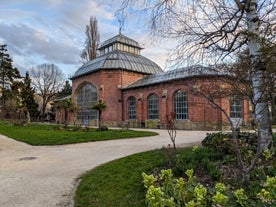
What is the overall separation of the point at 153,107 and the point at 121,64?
9427mm

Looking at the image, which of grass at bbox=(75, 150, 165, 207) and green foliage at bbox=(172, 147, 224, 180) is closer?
grass at bbox=(75, 150, 165, 207)

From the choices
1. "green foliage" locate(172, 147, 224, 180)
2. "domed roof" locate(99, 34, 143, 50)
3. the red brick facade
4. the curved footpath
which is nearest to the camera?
the curved footpath

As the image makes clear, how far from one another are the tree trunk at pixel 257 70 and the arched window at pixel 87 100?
3082cm

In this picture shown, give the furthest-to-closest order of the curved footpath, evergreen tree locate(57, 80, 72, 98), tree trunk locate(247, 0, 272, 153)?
evergreen tree locate(57, 80, 72, 98) → tree trunk locate(247, 0, 272, 153) → the curved footpath

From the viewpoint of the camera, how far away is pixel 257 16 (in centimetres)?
602

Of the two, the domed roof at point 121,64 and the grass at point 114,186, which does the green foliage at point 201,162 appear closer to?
the grass at point 114,186

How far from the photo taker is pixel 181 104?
82.8 ft

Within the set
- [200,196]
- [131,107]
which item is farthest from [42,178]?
[131,107]

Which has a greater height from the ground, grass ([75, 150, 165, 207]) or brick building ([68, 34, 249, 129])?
brick building ([68, 34, 249, 129])

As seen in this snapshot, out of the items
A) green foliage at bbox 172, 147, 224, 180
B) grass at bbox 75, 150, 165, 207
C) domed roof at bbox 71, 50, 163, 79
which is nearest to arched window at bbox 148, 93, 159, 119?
domed roof at bbox 71, 50, 163, 79

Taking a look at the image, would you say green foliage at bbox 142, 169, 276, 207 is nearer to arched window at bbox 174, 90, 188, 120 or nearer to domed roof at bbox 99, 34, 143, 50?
arched window at bbox 174, 90, 188, 120

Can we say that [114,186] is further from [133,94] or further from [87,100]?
[87,100]

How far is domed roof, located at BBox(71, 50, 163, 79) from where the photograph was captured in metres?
34.3

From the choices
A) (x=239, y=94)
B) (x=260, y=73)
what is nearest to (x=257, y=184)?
(x=260, y=73)
